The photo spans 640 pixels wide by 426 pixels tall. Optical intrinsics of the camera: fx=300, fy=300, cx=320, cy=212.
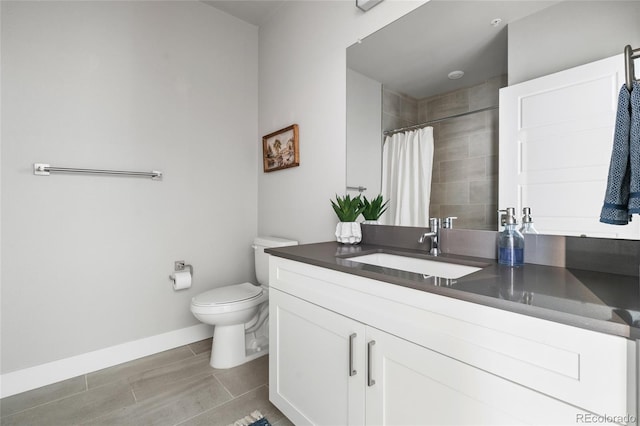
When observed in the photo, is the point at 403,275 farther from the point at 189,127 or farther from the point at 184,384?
the point at 189,127

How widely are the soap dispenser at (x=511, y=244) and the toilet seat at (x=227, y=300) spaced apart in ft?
4.71

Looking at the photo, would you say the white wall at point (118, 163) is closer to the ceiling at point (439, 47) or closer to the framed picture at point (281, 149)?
the framed picture at point (281, 149)

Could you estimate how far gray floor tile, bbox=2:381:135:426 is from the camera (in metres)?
1.46

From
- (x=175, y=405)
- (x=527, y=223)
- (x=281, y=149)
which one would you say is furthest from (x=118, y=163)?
(x=527, y=223)

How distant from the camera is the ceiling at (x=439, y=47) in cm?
121

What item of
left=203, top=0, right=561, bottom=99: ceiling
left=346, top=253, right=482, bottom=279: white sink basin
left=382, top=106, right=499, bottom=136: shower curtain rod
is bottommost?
left=346, top=253, right=482, bottom=279: white sink basin

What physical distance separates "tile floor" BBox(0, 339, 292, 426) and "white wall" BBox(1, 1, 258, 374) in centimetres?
23

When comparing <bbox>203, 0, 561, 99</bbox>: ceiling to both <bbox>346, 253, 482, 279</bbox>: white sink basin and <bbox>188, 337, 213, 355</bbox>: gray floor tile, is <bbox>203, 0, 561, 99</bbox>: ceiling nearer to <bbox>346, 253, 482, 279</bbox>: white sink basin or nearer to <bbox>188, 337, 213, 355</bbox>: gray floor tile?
<bbox>346, 253, 482, 279</bbox>: white sink basin

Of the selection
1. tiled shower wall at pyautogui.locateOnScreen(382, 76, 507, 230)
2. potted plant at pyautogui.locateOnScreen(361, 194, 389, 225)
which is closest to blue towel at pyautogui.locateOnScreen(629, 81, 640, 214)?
tiled shower wall at pyautogui.locateOnScreen(382, 76, 507, 230)

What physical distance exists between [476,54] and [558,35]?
28 centimetres

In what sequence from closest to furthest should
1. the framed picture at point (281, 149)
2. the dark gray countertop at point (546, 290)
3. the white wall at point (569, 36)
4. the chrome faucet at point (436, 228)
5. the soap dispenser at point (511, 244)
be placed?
the dark gray countertop at point (546, 290), the white wall at point (569, 36), the soap dispenser at point (511, 244), the chrome faucet at point (436, 228), the framed picture at point (281, 149)

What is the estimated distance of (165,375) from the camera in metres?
1.85

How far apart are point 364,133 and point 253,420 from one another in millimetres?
1591

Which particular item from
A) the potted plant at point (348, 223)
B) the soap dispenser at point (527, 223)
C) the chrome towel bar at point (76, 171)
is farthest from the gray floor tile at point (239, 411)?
the chrome towel bar at point (76, 171)
